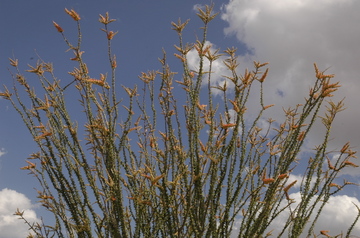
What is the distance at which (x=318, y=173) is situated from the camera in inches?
138

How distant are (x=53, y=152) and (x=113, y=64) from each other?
2.99 ft

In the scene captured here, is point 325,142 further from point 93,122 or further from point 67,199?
point 67,199

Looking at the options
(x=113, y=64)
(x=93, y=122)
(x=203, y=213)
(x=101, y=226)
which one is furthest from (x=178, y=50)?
(x=101, y=226)

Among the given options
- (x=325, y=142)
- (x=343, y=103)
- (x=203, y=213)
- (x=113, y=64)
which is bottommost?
(x=203, y=213)

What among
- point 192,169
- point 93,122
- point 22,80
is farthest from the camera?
point 22,80

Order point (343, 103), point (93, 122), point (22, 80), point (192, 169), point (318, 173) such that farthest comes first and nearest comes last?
point (22, 80) → point (318, 173) → point (343, 103) → point (93, 122) → point (192, 169)

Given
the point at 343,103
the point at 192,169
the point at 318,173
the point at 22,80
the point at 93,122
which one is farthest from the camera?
the point at 22,80

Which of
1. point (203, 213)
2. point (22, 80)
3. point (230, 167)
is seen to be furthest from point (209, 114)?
point (22, 80)

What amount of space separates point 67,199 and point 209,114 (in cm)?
132

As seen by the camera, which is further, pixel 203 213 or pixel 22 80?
pixel 22 80

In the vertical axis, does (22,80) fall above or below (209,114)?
above

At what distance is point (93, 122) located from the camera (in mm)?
3045

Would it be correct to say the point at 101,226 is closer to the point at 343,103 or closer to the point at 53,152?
the point at 53,152

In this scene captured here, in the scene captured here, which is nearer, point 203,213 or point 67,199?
point 203,213
